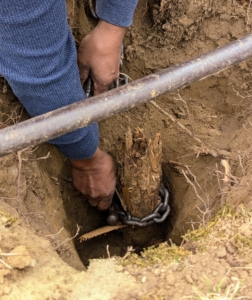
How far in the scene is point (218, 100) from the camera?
217cm

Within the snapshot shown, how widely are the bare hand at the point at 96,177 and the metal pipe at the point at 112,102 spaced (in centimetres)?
81

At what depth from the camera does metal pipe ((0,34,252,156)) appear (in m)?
0.96

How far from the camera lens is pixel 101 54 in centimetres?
163

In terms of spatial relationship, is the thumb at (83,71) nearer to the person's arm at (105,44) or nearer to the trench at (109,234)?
the person's arm at (105,44)

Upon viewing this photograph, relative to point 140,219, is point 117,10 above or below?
above

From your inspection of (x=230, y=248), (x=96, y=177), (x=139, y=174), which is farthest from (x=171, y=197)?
(x=230, y=248)

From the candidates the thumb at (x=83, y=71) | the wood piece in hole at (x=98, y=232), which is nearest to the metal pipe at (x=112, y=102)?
the thumb at (x=83, y=71)

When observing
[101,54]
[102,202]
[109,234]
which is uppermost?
[101,54]

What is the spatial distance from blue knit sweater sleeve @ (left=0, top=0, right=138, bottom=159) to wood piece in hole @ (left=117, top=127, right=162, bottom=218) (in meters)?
0.27

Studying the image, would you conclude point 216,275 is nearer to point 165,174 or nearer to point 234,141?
point 234,141

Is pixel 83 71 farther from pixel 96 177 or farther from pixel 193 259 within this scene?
pixel 193 259

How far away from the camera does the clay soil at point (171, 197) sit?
100 cm

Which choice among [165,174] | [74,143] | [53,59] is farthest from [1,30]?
[165,174]

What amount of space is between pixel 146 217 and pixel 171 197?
221 mm
